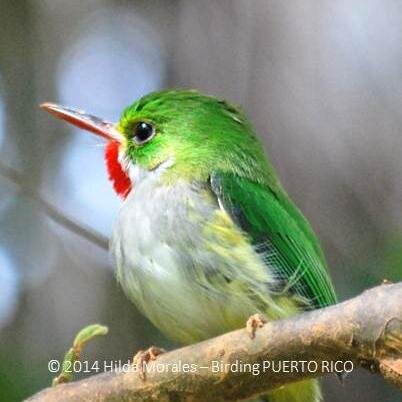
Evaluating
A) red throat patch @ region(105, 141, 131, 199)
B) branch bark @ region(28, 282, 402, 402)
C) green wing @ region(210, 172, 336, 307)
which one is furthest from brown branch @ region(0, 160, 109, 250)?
branch bark @ region(28, 282, 402, 402)

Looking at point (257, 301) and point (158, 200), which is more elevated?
point (158, 200)

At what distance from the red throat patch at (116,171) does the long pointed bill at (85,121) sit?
30 millimetres

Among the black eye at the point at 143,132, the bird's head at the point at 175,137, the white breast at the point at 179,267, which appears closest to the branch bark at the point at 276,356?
the white breast at the point at 179,267

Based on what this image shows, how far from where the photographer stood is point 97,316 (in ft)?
17.2

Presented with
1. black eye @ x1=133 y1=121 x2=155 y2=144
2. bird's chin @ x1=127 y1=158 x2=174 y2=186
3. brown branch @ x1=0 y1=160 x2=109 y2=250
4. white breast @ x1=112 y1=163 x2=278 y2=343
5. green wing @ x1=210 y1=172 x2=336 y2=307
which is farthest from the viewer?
brown branch @ x1=0 y1=160 x2=109 y2=250

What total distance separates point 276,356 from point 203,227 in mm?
705

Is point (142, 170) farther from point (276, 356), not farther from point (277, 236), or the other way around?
point (276, 356)

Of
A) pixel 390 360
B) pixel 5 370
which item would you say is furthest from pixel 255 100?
pixel 390 360

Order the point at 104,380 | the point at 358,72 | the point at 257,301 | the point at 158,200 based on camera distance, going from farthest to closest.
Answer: the point at 358,72 < the point at 158,200 < the point at 257,301 < the point at 104,380

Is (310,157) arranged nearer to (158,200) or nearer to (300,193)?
(300,193)

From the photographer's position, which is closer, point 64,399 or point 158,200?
point 64,399

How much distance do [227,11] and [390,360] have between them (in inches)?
A: 133

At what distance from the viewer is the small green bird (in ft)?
10.4

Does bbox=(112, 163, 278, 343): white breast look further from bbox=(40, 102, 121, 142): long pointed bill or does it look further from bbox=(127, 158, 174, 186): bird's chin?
bbox=(40, 102, 121, 142): long pointed bill
